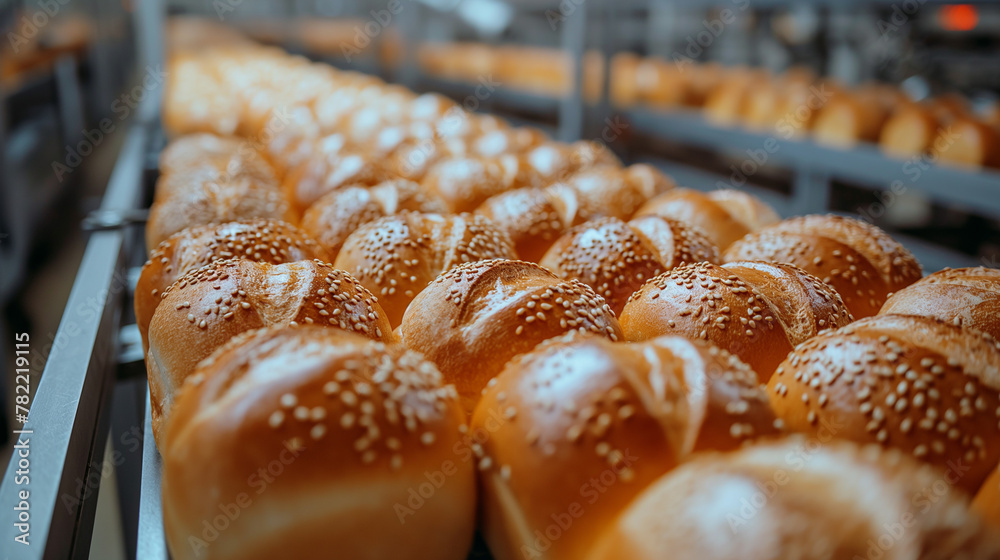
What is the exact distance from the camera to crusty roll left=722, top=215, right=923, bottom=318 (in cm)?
158

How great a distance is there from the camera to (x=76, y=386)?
1329 mm

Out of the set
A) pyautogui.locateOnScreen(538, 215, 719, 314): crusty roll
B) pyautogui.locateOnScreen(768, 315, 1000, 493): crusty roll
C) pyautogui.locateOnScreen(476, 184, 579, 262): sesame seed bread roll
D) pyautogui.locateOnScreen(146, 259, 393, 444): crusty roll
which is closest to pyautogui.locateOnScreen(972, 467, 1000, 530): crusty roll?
pyautogui.locateOnScreen(768, 315, 1000, 493): crusty roll

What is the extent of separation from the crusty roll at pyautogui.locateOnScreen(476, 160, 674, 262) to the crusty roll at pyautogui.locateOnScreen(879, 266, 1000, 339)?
0.85 metres

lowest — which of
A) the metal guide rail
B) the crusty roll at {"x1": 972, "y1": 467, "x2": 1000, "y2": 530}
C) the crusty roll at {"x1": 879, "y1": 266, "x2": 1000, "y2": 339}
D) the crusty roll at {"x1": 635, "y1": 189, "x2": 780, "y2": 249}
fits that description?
the metal guide rail

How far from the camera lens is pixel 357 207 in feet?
6.48

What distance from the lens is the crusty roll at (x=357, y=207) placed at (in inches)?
76.2

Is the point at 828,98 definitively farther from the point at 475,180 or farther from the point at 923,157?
the point at 475,180

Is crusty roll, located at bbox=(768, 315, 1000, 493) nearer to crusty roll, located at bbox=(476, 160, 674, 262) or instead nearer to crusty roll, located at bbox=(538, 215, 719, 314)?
crusty roll, located at bbox=(538, 215, 719, 314)

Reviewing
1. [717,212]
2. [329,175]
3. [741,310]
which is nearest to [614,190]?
[717,212]

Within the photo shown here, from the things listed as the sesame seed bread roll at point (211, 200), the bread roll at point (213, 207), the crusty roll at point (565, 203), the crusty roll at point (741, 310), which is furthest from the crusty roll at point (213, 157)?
the crusty roll at point (741, 310)

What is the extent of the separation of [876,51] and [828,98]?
2.47 meters

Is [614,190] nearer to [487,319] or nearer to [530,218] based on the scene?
[530,218]

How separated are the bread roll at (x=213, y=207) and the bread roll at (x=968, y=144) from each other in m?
3.06

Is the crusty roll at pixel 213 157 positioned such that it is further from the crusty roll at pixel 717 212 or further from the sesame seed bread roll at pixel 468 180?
the crusty roll at pixel 717 212
